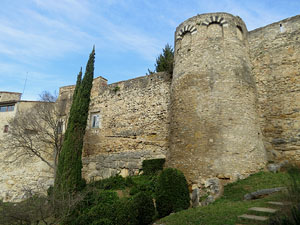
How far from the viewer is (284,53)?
10656mm

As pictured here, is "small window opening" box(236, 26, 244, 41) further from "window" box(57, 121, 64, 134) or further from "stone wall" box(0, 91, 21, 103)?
"stone wall" box(0, 91, 21, 103)

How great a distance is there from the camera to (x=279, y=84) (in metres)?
10.4

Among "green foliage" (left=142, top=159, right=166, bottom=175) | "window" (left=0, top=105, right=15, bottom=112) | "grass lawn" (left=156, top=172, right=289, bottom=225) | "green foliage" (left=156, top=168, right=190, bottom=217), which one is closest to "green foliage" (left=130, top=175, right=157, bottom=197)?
"green foliage" (left=142, top=159, right=166, bottom=175)

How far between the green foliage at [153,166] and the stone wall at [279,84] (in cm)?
492

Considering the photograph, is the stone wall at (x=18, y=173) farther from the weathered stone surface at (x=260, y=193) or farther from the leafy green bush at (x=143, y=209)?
the weathered stone surface at (x=260, y=193)

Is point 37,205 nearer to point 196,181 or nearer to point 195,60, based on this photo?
point 196,181

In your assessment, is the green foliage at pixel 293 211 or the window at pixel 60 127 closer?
the green foliage at pixel 293 211

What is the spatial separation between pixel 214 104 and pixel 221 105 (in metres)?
0.28

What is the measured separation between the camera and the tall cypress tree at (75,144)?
11.2 m

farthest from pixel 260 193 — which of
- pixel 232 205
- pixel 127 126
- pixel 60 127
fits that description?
pixel 60 127

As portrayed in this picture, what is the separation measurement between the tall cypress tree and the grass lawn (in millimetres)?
6228

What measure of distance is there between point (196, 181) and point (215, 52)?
5.68 m

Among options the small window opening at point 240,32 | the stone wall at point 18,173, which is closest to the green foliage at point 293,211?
the small window opening at point 240,32

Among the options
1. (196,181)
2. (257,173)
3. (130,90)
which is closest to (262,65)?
(257,173)
